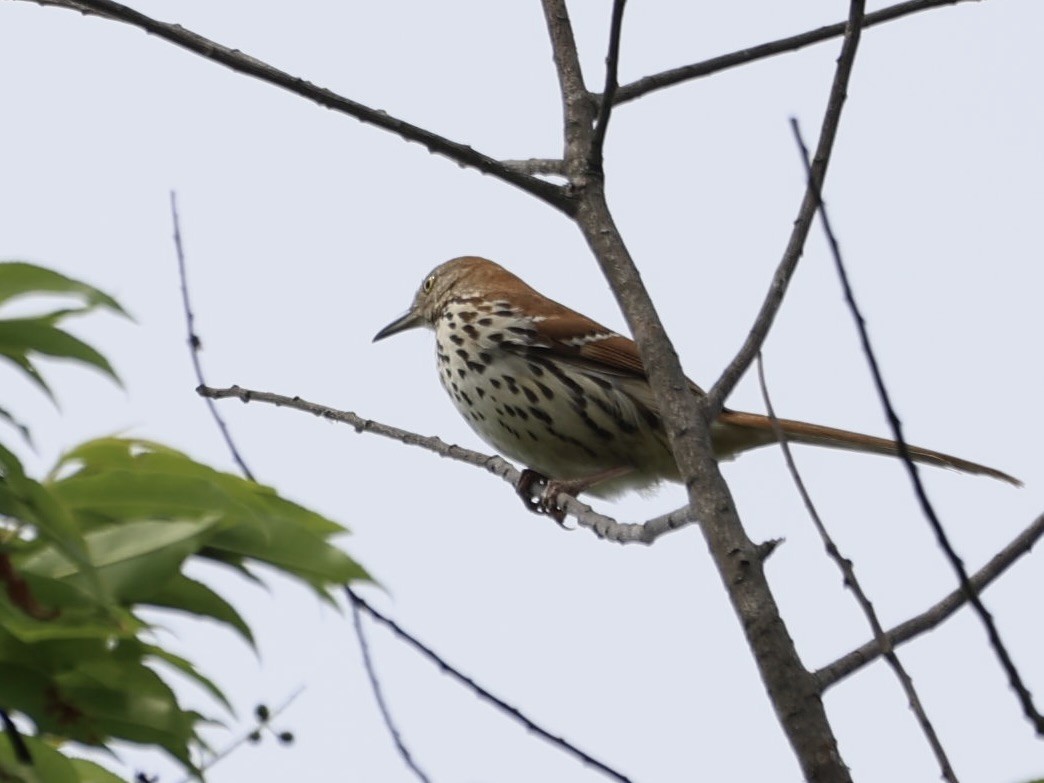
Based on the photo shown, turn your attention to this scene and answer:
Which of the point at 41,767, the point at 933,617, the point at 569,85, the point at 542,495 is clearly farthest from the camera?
the point at 542,495

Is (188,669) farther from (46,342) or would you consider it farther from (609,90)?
(609,90)

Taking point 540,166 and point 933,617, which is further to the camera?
point 540,166

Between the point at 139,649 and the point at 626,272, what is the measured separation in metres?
1.33

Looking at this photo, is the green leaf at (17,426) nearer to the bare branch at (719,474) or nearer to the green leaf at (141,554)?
the green leaf at (141,554)

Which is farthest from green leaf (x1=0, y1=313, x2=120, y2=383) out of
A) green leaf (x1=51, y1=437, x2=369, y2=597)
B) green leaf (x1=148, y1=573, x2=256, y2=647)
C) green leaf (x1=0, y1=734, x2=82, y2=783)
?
green leaf (x1=0, y1=734, x2=82, y2=783)

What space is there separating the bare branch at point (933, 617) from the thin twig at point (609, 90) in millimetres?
1031

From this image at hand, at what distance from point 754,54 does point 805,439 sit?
9.40ft

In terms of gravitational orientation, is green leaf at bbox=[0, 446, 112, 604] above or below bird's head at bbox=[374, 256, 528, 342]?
below

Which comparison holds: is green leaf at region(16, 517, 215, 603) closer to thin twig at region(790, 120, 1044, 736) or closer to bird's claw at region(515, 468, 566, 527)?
thin twig at region(790, 120, 1044, 736)

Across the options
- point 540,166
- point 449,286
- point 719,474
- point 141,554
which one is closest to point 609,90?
point 540,166

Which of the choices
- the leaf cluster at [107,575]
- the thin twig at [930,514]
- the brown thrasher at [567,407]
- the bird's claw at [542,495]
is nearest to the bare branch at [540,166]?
the thin twig at [930,514]

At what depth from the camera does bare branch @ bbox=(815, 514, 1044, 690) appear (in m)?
2.15

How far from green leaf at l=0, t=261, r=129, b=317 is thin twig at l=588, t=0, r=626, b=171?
→ 1.29 metres

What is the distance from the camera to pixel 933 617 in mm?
2193
